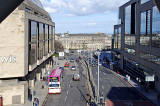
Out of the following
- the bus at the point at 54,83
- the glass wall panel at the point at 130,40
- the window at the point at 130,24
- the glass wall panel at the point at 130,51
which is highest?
the window at the point at 130,24

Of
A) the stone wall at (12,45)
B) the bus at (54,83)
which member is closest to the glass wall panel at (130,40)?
the bus at (54,83)

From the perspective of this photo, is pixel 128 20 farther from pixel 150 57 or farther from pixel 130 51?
pixel 150 57

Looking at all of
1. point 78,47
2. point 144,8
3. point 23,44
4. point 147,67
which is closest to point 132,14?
point 144,8

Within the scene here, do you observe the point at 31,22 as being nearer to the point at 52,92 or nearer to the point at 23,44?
the point at 23,44

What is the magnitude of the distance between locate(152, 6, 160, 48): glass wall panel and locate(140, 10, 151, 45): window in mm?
2340

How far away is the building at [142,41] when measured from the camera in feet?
115

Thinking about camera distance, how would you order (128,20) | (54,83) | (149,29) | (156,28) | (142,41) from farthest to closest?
(128,20) → (142,41) → (149,29) → (156,28) → (54,83)

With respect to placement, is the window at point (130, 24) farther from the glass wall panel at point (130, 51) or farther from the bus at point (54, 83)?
the bus at point (54, 83)

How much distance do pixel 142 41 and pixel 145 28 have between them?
3.10m

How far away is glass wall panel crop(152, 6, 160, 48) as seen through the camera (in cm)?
3429

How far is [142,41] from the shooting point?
42.8 meters

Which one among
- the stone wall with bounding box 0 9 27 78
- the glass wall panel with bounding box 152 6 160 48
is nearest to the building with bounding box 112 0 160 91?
the glass wall panel with bounding box 152 6 160 48

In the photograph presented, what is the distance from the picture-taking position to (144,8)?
4141cm

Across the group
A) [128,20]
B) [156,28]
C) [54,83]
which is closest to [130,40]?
[128,20]
